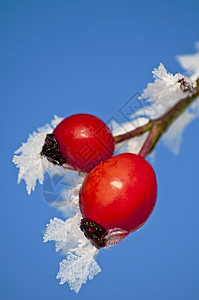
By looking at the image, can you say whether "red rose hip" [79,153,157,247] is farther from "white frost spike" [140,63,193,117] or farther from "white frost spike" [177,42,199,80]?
"white frost spike" [177,42,199,80]

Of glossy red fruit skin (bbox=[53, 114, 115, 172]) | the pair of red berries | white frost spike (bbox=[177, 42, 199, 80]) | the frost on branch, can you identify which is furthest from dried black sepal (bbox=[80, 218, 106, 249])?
white frost spike (bbox=[177, 42, 199, 80])

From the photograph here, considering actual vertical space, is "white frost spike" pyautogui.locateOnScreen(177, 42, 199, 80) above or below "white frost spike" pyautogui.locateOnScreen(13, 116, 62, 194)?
below

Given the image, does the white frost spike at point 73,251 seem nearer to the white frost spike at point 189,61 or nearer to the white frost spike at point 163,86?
the white frost spike at point 163,86

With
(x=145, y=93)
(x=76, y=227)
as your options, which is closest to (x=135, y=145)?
(x=145, y=93)

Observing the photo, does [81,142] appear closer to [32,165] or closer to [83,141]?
[83,141]

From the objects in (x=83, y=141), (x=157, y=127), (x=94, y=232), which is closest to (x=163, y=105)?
(x=157, y=127)

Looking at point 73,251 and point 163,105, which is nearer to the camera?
point 73,251

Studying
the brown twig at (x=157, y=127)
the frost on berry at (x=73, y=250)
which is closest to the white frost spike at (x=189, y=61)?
the brown twig at (x=157, y=127)

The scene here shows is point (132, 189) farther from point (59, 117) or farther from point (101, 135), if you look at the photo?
point (59, 117)
